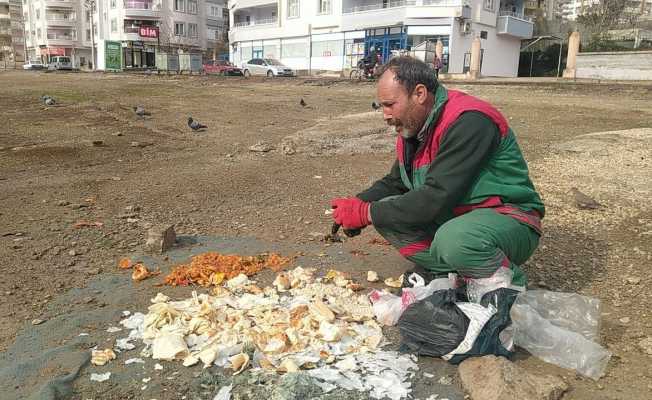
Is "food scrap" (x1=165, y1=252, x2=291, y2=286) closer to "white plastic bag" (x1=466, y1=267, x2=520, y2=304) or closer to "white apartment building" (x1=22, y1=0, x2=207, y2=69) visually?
"white plastic bag" (x1=466, y1=267, x2=520, y2=304)

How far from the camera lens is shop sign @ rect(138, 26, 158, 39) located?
189ft

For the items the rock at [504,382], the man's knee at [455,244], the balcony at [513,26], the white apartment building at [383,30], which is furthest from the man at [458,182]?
the balcony at [513,26]

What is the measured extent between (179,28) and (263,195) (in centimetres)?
6172

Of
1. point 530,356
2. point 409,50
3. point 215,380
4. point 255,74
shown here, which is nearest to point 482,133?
point 530,356

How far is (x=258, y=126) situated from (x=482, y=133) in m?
8.42

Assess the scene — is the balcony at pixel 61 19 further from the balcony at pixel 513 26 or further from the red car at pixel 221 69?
the balcony at pixel 513 26

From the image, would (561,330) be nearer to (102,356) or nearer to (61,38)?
(102,356)

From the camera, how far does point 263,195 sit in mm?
5469

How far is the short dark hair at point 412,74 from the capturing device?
8.52 ft

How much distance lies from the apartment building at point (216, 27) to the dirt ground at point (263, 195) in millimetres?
55194

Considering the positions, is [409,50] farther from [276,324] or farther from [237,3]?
[276,324]

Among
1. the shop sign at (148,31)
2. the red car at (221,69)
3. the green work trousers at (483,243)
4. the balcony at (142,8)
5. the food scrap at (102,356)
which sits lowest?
the food scrap at (102,356)

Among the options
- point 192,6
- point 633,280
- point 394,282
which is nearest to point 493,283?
point 394,282

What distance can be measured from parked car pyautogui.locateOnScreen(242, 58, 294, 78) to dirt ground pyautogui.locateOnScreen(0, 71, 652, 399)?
22679 mm
